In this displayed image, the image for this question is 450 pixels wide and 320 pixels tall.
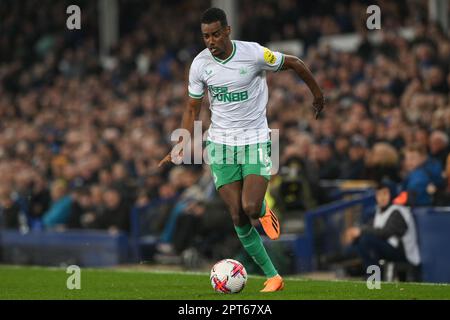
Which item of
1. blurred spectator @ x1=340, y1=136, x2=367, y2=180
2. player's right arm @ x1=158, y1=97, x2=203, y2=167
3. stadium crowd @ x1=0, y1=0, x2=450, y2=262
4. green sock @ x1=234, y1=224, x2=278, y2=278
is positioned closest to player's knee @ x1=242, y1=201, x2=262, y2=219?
green sock @ x1=234, y1=224, x2=278, y2=278

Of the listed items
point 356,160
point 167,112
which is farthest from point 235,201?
point 167,112

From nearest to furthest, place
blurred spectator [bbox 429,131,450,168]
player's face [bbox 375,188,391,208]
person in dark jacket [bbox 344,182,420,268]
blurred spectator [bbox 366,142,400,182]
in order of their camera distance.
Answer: person in dark jacket [bbox 344,182,420,268]
player's face [bbox 375,188,391,208]
blurred spectator [bbox 429,131,450,168]
blurred spectator [bbox 366,142,400,182]

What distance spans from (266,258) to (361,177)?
5.85 meters

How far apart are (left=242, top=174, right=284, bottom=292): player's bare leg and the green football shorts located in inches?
3.7

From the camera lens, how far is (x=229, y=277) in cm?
955

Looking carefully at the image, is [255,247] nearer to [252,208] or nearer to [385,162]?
[252,208]

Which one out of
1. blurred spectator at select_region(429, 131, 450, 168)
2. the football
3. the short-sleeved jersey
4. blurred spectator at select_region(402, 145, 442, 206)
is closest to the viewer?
the football

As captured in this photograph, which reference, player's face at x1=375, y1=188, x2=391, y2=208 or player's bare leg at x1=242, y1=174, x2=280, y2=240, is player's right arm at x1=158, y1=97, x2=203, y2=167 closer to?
player's bare leg at x1=242, y1=174, x2=280, y2=240

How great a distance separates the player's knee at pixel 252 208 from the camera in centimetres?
949

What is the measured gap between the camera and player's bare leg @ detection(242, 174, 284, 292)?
9.52 m

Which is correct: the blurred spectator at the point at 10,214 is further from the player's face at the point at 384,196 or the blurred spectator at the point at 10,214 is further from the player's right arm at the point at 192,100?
the player's right arm at the point at 192,100

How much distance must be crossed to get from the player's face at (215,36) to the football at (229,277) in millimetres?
1919

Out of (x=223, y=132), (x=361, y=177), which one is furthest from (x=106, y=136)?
(x=223, y=132)

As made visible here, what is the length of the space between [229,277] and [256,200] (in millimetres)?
734
